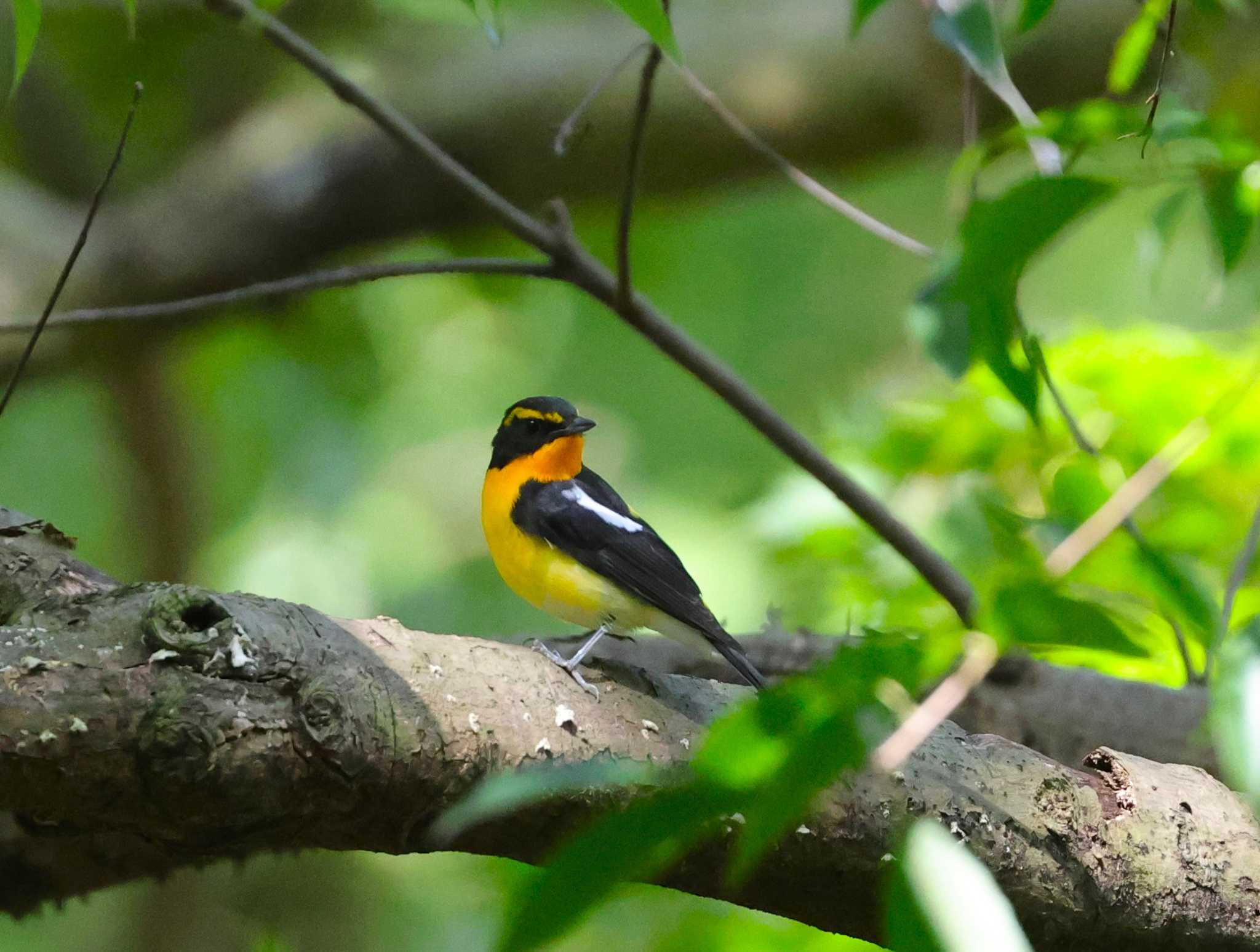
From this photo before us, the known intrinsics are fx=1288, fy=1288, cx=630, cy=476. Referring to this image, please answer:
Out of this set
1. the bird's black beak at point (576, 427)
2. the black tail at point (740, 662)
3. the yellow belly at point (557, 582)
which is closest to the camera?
the black tail at point (740, 662)

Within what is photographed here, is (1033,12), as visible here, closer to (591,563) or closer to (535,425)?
(591,563)

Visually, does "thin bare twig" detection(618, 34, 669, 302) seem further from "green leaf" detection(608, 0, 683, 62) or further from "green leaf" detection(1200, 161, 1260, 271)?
"green leaf" detection(1200, 161, 1260, 271)

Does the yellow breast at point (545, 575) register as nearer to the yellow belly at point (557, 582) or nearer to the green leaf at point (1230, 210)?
the yellow belly at point (557, 582)

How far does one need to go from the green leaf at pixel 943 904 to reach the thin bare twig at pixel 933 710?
2.4 inches

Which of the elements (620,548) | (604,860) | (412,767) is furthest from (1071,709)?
(604,860)

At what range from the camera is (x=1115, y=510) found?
133 centimetres

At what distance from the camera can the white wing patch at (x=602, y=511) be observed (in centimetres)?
397

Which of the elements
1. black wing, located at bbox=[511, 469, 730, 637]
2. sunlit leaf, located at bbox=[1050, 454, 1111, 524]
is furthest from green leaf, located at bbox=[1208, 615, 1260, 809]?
black wing, located at bbox=[511, 469, 730, 637]

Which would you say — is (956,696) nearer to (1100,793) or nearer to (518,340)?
(1100,793)

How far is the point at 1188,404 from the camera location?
3871 millimetres

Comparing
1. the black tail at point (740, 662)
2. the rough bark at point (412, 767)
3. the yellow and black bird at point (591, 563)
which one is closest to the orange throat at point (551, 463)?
the yellow and black bird at point (591, 563)

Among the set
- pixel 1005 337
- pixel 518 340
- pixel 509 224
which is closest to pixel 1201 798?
pixel 1005 337

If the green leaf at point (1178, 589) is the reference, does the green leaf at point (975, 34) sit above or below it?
above

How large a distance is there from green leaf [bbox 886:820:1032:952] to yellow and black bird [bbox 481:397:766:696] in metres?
2.43
